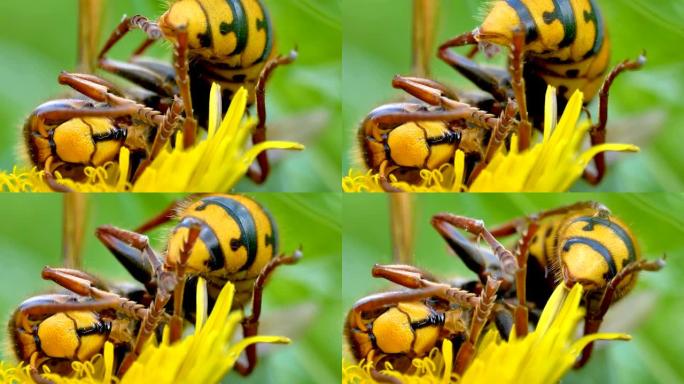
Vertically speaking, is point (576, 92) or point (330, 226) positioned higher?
point (576, 92)

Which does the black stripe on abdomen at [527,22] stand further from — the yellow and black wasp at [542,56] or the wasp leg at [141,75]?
the wasp leg at [141,75]

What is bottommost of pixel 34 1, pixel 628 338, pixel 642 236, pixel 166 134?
pixel 628 338

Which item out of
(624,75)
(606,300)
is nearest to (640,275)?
(606,300)

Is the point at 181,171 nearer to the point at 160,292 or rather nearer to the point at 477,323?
the point at 160,292

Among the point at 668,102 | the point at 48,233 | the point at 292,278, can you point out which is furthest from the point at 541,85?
the point at 48,233

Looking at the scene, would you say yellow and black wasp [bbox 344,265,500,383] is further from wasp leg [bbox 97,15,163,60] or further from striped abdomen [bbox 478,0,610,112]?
wasp leg [bbox 97,15,163,60]

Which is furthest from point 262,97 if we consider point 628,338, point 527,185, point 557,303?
point 628,338

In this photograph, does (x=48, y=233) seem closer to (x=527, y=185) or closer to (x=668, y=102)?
(x=527, y=185)
